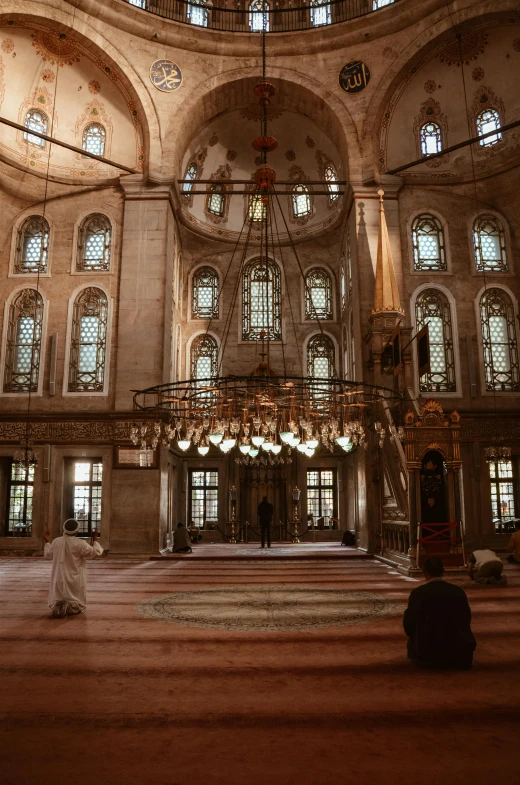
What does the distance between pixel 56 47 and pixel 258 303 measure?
8.12 meters

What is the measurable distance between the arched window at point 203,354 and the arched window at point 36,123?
6.54 metres

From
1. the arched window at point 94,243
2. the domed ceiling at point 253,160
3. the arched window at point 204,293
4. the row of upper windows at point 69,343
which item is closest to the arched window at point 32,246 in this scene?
the row of upper windows at point 69,343

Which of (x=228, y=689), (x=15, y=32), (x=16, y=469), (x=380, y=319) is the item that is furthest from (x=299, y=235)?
(x=228, y=689)

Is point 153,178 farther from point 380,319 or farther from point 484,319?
point 484,319

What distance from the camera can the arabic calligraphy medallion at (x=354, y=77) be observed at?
13.9 m

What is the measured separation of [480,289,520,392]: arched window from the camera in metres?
13.4

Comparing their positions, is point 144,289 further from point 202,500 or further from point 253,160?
point 253,160

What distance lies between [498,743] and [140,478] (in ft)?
33.2

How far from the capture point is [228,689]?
370cm

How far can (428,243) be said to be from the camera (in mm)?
13984

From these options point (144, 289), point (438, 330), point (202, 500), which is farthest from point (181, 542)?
point (438, 330)

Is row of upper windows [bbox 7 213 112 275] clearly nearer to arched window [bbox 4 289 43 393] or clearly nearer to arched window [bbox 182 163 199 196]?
arched window [bbox 4 289 43 393]

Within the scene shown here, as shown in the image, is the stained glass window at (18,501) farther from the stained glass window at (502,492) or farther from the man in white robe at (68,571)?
the stained glass window at (502,492)

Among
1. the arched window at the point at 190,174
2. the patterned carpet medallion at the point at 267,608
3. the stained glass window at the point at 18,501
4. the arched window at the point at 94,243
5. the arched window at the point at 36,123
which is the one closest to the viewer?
the patterned carpet medallion at the point at 267,608
